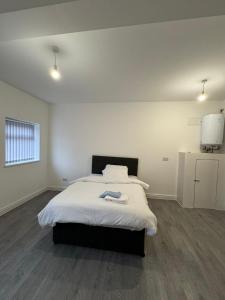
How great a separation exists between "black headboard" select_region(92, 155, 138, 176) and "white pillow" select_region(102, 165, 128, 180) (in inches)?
9.2

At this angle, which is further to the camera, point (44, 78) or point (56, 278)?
point (44, 78)

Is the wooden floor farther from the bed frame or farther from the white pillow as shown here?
the white pillow

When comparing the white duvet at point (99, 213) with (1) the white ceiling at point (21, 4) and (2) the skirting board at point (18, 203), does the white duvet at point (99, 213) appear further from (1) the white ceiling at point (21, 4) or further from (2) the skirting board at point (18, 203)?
(1) the white ceiling at point (21, 4)

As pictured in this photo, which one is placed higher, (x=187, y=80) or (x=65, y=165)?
(x=187, y=80)

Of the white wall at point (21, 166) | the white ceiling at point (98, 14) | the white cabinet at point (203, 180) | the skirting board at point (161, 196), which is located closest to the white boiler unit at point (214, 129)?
the white cabinet at point (203, 180)

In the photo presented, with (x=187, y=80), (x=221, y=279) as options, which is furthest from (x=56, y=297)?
(x=187, y=80)

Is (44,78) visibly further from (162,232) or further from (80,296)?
(162,232)

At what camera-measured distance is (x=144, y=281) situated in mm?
1734

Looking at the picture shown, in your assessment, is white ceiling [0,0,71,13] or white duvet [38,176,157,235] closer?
white ceiling [0,0,71,13]

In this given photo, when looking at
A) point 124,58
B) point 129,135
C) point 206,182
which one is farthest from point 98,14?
point 206,182

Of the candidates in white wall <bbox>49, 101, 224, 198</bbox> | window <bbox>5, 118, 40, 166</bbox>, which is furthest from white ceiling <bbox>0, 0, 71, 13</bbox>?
white wall <bbox>49, 101, 224, 198</bbox>

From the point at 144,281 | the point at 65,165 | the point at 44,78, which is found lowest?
the point at 144,281

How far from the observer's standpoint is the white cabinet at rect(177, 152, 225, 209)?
3797 millimetres

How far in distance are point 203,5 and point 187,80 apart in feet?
6.20
